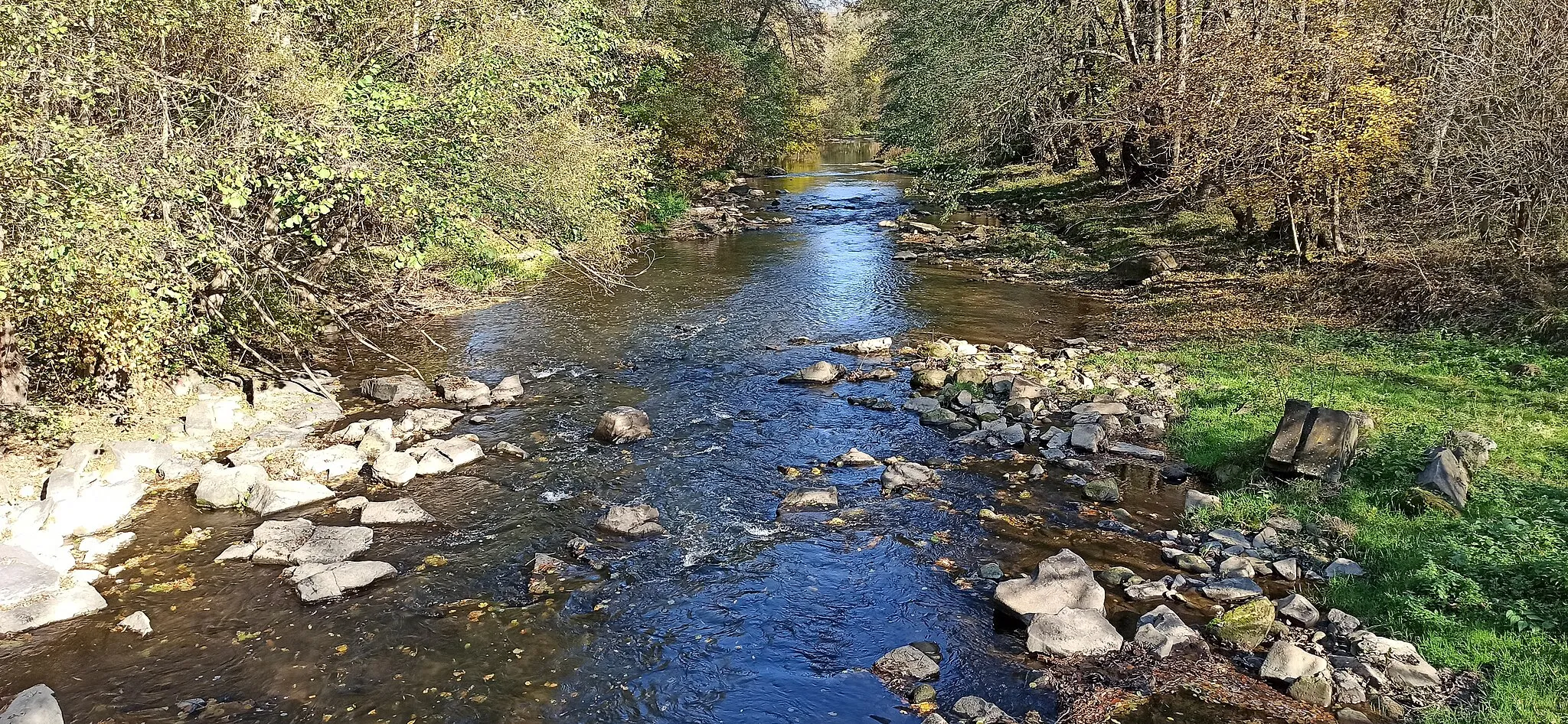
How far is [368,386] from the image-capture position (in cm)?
1655

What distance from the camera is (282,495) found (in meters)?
12.0

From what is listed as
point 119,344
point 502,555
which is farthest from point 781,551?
point 119,344

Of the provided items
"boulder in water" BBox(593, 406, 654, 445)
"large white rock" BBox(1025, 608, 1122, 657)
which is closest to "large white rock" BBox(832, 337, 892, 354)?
"boulder in water" BBox(593, 406, 654, 445)

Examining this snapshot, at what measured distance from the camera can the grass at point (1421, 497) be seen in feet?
27.6

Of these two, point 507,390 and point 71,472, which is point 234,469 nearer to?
point 71,472

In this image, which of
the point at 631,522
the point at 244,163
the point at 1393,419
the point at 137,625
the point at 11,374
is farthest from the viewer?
the point at 1393,419

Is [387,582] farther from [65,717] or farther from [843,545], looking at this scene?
[843,545]

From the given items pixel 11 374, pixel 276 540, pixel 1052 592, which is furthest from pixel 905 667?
pixel 11 374

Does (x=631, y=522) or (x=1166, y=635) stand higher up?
(x=631, y=522)

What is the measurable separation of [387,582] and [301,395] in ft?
23.1

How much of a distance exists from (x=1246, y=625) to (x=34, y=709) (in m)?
9.94

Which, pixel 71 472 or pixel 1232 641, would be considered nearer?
pixel 1232 641

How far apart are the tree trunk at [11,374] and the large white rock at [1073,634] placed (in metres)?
12.3

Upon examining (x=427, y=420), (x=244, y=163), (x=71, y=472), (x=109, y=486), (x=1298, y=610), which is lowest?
(x=1298, y=610)
